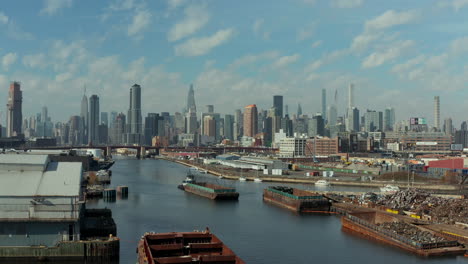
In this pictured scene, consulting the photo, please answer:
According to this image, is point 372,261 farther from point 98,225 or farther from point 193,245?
point 98,225

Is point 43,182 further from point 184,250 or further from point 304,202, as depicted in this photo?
point 304,202

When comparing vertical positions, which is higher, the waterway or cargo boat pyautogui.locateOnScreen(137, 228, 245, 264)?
cargo boat pyautogui.locateOnScreen(137, 228, 245, 264)

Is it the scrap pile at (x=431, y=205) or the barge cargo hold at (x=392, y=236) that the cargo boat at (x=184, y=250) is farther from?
the scrap pile at (x=431, y=205)

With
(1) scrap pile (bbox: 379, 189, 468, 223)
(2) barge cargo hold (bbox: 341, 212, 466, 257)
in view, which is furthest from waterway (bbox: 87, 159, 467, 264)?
(1) scrap pile (bbox: 379, 189, 468, 223)

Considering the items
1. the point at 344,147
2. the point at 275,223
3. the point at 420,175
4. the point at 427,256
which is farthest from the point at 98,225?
the point at 344,147

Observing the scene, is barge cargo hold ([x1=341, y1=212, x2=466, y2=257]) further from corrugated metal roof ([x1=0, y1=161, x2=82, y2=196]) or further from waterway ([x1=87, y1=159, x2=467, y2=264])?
corrugated metal roof ([x1=0, y1=161, x2=82, y2=196])

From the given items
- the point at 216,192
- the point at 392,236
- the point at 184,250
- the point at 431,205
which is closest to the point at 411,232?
the point at 392,236

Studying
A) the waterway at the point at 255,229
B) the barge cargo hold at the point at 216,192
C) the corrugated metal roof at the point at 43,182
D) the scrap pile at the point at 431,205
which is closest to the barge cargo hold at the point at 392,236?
the waterway at the point at 255,229
